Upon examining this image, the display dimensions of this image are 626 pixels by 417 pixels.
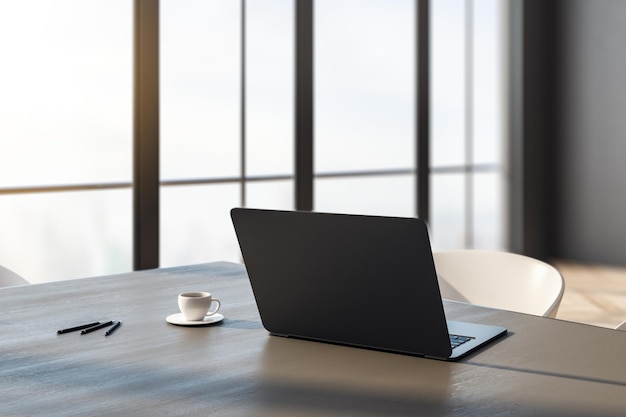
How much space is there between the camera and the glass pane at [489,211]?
253 inches

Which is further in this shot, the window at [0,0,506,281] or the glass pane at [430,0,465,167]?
the glass pane at [430,0,465,167]

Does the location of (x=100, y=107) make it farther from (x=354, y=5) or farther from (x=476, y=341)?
(x=476, y=341)

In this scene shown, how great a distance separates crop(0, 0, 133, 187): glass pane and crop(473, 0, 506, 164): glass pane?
312 cm

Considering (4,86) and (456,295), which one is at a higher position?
(4,86)

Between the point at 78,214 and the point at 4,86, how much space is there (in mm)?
686

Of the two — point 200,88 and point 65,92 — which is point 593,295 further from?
point 65,92

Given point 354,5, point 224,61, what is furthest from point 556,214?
point 224,61

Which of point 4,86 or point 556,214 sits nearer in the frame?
point 4,86

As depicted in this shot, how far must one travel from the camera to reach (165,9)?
429 cm

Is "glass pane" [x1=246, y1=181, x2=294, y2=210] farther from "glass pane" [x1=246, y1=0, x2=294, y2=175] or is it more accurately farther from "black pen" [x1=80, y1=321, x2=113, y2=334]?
"black pen" [x1=80, y1=321, x2=113, y2=334]

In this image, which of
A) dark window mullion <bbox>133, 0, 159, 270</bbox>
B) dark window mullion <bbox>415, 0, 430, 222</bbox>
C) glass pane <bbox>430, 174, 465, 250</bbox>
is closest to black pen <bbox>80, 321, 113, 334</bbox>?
dark window mullion <bbox>133, 0, 159, 270</bbox>

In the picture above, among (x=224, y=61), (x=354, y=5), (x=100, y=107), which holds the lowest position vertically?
(x=100, y=107)

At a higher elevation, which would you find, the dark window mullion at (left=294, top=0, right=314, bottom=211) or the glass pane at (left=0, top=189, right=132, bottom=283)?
the dark window mullion at (left=294, top=0, right=314, bottom=211)

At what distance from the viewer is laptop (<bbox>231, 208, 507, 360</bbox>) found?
58.3 inches
